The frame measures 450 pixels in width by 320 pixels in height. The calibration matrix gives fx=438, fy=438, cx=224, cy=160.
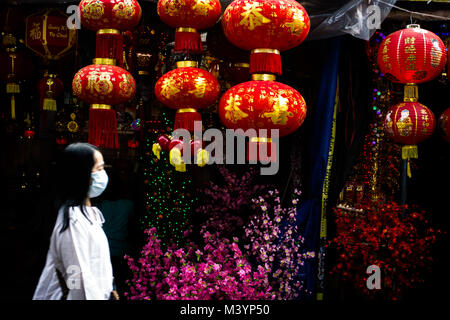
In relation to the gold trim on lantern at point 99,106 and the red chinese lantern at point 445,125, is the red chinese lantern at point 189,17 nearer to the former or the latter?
the gold trim on lantern at point 99,106

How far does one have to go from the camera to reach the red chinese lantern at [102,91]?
2.85m

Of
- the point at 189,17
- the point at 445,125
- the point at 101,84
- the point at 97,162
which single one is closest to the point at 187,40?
the point at 189,17

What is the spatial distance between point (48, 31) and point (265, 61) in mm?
1938

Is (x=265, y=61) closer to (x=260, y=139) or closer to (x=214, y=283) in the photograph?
(x=260, y=139)

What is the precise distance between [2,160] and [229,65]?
4.42 m

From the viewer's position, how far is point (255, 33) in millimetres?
2566

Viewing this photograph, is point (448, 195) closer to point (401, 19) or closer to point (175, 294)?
point (401, 19)

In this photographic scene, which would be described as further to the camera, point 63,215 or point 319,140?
point 319,140

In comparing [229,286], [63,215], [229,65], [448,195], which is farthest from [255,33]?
[448,195]

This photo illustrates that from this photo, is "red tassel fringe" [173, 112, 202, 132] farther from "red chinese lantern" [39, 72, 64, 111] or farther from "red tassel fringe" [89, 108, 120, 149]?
"red chinese lantern" [39, 72, 64, 111]

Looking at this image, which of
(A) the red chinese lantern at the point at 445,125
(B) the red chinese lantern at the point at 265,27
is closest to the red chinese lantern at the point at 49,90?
(B) the red chinese lantern at the point at 265,27

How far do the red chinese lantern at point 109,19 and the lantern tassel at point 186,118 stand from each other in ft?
1.95

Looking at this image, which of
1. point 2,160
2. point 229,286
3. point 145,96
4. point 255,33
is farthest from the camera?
point 2,160
